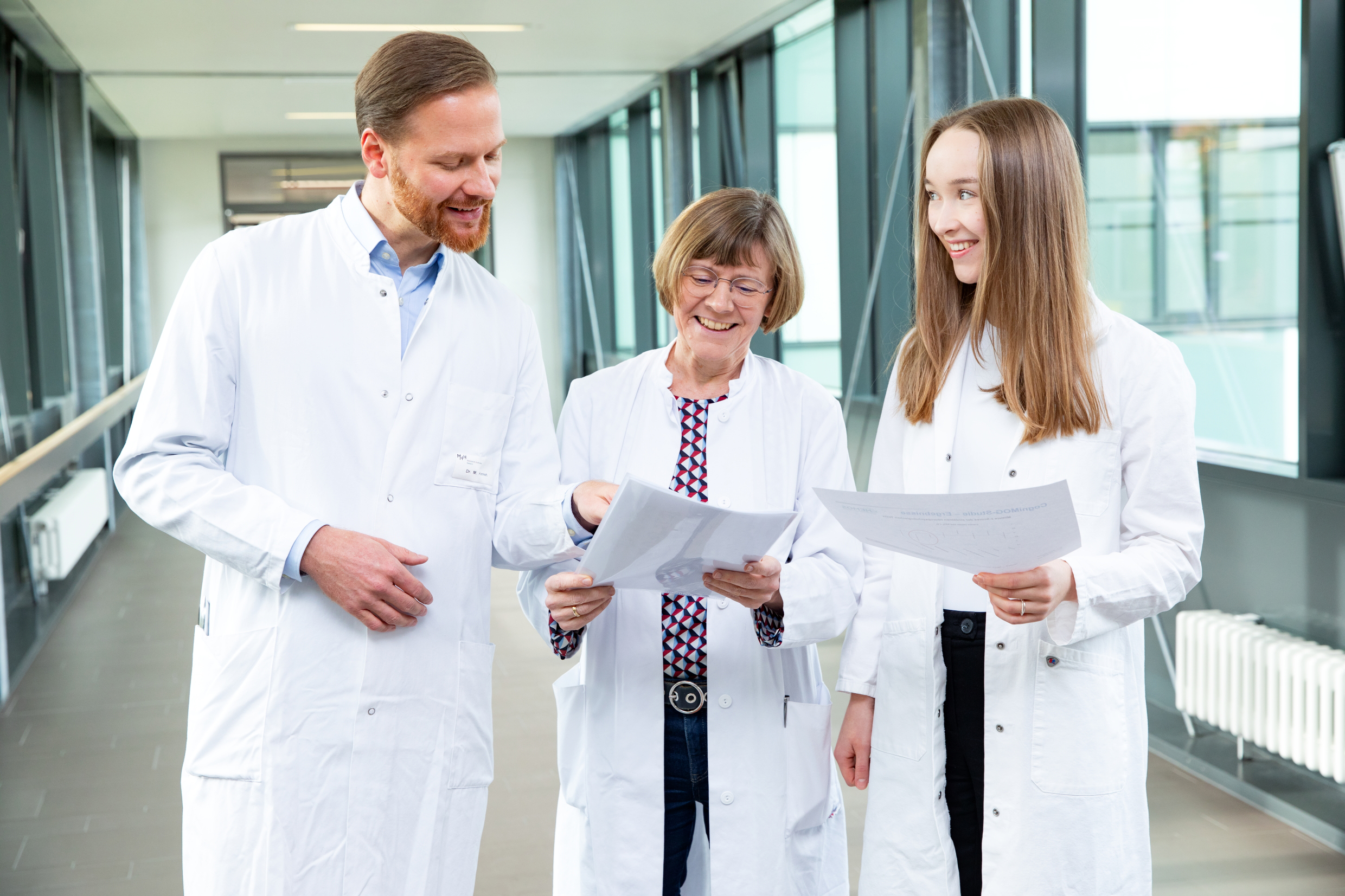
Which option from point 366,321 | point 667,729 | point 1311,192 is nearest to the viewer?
point 366,321

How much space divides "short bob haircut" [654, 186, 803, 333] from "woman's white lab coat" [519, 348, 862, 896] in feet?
0.43

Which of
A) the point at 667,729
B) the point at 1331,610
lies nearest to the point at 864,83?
the point at 1331,610

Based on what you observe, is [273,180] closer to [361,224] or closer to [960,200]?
[361,224]

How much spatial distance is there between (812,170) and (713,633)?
5.81 meters

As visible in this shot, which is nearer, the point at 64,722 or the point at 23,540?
the point at 64,722

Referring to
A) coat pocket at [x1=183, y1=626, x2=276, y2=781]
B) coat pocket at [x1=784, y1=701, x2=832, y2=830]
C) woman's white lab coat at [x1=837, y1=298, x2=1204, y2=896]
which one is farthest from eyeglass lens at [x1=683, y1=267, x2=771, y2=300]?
coat pocket at [x1=183, y1=626, x2=276, y2=781]

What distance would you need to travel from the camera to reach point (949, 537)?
1455mm

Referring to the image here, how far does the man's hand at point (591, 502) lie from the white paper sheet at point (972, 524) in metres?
0.41

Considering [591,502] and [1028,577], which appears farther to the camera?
[591,502]

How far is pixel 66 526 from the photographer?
6.57 meters

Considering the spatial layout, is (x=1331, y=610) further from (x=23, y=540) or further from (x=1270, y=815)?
(x=23, y=540)

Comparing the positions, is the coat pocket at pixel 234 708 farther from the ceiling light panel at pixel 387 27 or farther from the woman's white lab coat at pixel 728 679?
the ceiling light panel at pixel 387 27

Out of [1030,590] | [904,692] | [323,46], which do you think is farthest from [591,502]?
[323,46]

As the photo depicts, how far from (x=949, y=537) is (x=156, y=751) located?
3.75 meters
